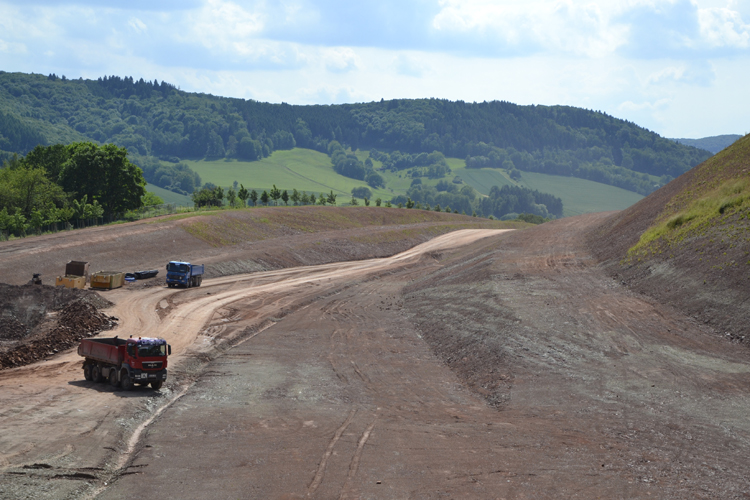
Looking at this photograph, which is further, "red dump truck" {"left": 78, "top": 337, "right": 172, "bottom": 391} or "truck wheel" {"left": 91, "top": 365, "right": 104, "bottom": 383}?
"truck wheel" {"left": 91, "top": 365, "right": 104, "bottom": 383}

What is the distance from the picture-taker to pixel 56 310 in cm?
3941

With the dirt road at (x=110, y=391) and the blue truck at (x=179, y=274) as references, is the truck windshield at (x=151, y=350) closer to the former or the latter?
the dirt road at (x=110, y=391)

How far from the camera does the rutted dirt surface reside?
17.0 metres

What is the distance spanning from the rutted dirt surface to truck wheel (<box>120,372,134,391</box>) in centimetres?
65

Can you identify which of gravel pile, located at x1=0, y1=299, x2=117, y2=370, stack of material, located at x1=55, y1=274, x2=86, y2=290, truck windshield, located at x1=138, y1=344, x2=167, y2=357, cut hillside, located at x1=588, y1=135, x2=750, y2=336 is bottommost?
gravel pile, located at x1=0, y1=299, x2=117, y2=370

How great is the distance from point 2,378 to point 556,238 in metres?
53.4

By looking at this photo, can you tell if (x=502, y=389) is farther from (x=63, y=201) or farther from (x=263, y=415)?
(x=63, y=201)

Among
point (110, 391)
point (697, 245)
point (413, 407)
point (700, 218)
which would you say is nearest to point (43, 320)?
point (110, 391)

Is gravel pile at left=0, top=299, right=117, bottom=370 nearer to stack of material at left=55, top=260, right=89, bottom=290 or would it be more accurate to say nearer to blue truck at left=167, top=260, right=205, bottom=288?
stack of material at left=55, top=260, right=89, bottom=290

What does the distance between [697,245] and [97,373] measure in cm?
3510

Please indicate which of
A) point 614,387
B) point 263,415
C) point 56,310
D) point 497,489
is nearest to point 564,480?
point 497,489

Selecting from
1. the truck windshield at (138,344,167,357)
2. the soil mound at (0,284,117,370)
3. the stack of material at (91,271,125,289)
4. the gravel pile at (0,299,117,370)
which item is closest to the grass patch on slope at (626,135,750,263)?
the truck windshield at (138,344,167,357)

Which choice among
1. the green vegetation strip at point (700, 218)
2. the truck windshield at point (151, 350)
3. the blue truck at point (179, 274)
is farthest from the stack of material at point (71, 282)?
the green vegetation strip at point (700, 218)

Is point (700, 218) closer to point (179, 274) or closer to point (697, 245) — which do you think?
point (697, 245)
